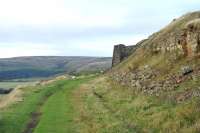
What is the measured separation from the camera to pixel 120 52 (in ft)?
299

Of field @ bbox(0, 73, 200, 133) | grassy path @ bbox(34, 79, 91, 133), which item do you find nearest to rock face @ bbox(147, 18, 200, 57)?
field @ bbox(0, 73, 200, 133)

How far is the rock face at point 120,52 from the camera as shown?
297 feet

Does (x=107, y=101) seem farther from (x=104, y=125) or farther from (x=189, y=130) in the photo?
(x=189, y=130)

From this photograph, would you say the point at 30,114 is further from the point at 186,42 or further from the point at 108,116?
the point at 186,42

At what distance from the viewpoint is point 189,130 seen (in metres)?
22.5

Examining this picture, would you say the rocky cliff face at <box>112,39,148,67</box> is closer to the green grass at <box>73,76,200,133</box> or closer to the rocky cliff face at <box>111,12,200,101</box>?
the rocky cliff face at <box>111,12,200,101</box>

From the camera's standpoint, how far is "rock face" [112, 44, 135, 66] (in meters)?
90.4

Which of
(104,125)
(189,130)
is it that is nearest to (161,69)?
(104,125)

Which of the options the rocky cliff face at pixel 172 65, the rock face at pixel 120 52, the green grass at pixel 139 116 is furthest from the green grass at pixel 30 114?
the rock face at pixel 120 52

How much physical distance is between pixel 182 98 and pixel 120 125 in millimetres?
5115

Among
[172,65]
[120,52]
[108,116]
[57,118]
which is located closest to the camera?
[108,116]

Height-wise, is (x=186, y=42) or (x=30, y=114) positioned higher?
(x=186, y=42)

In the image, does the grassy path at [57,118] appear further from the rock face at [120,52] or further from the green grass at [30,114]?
the rock face at [120,52]

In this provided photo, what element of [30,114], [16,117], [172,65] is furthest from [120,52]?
[16,117]
